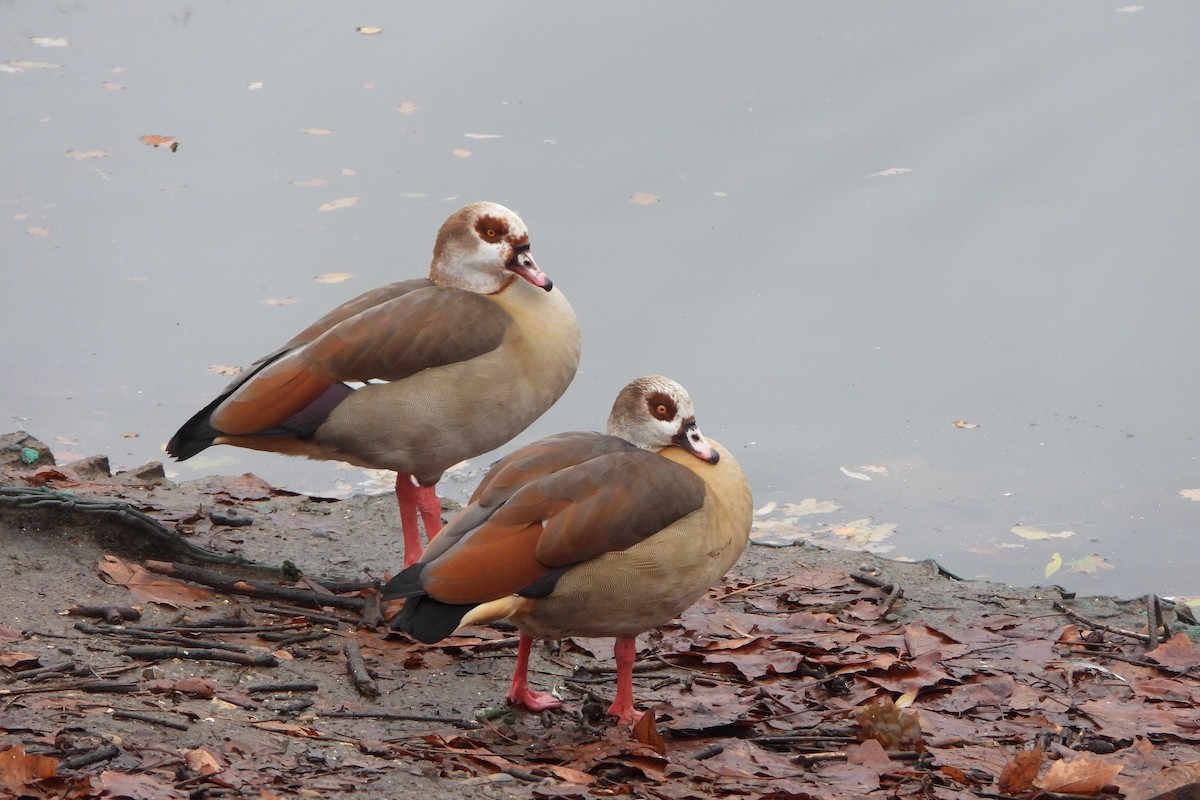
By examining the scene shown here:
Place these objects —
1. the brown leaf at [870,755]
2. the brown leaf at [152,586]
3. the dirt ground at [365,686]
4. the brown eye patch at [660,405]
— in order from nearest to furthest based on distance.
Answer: the dirt ground at [365,686] → the brown leaf at [870,755] → the brown eye patch at [660,405] → the brown leaf at [152,586]

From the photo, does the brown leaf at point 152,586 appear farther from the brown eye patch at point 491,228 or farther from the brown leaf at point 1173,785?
the brown leaf at point 1173,785

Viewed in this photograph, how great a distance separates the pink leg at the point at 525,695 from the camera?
13.8ft

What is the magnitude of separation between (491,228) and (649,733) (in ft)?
7.89

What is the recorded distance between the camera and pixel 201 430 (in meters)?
5.16

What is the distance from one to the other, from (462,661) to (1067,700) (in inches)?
79.1

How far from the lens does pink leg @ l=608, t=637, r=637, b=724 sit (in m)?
4.13

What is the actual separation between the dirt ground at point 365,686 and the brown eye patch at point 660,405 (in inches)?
36.0

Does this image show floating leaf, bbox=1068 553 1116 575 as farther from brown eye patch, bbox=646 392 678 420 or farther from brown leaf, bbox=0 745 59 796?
brown leaf, bbox=0 745 59 796

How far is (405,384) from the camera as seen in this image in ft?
16.8

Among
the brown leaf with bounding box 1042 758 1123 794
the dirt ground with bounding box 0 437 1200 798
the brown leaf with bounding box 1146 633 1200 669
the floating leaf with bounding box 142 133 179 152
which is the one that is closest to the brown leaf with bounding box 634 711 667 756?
the dirt ground with bounding box 0 437 1200 798

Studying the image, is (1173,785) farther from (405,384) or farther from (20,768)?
(405,384)

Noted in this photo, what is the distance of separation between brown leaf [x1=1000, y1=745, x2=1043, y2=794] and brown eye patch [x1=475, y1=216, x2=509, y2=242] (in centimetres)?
287

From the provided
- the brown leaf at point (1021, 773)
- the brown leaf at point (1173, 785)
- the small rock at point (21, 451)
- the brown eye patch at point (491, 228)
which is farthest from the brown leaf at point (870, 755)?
the small rock at point (21, 451)

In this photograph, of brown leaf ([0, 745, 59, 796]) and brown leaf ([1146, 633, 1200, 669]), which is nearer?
brown leaf ([0, 745, 59, 796])
